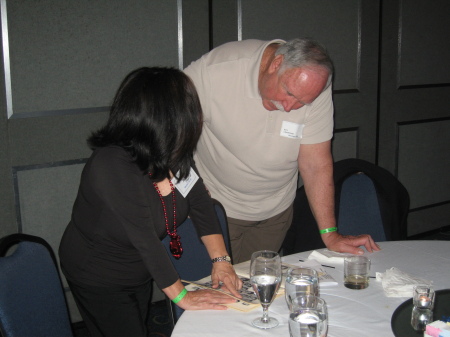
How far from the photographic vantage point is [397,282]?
60.3 inches

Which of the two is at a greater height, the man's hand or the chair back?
the man's hand

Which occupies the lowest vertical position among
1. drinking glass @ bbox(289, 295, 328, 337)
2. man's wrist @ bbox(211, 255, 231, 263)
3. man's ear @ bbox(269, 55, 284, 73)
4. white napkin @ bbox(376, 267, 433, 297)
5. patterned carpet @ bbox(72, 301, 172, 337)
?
patterned carpet @ bbox(72, 301, 172, 337)

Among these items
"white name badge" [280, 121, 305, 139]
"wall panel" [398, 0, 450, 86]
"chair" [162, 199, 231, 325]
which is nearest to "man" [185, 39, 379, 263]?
"white name badge" [280, 121, 305, 139]

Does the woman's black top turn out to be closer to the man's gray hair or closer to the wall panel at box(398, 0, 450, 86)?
the man's gray hair

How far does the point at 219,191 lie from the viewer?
234 centimetres

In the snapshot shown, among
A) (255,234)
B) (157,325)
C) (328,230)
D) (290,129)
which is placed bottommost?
(157,325)

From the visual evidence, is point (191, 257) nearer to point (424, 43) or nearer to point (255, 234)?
point (255, 234)

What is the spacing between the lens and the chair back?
256 cm

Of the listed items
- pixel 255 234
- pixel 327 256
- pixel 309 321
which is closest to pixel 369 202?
pixel 255 234

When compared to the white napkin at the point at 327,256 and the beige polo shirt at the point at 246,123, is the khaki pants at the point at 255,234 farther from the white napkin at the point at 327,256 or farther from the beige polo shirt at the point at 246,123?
the white napkin at the point at 327,256

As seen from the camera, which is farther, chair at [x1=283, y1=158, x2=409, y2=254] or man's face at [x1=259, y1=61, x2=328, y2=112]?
chair at [x1=283, y1=158, x2=409, y2=254]

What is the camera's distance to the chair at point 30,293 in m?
1.35

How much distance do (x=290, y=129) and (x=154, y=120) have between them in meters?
0.82

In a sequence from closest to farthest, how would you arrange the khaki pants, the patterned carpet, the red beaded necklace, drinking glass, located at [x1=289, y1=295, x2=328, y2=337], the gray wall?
1. drinking glass, located at [x1=289, y1=295, x2=328, y2=337]
2. the red beaded necklace
3. the khaki pants
4. the gray wall
5. the patterned carpet
